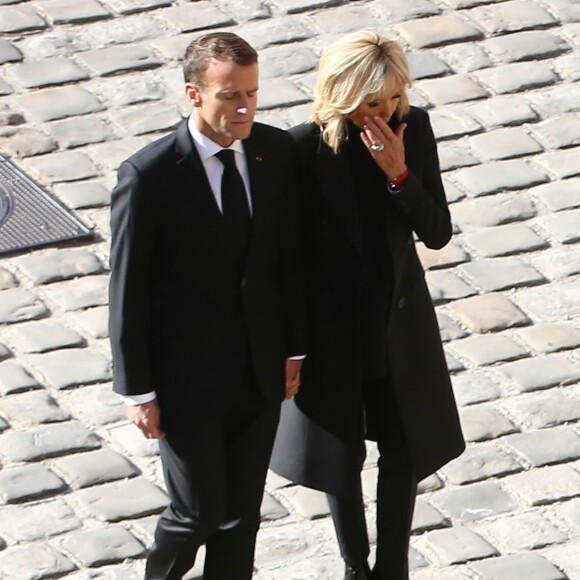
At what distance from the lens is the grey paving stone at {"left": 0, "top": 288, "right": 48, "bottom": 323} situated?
6570mm

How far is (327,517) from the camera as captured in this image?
5.46m

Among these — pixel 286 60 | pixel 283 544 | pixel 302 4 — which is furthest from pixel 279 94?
pixel 283 544

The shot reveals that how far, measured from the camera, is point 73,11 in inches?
348

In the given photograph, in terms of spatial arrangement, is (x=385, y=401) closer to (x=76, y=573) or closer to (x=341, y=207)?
(x=341, y=207)

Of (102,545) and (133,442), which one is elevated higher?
(133,442)

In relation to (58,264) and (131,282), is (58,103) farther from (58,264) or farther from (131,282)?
(131,282)

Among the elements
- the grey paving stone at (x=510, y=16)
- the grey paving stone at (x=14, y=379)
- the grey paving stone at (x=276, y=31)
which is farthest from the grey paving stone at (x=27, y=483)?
the grey paving stone at (x=510, y=16)

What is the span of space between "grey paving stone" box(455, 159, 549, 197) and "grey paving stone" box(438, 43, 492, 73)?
0.95 metres

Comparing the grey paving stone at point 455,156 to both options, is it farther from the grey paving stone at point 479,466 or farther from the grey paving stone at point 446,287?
the grey paving stone at point 479,466

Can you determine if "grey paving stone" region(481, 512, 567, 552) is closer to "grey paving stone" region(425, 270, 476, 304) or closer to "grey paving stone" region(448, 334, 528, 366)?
"grey paving stone" region(448, 334, 528, 366)

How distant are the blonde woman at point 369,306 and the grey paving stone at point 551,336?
1.67m

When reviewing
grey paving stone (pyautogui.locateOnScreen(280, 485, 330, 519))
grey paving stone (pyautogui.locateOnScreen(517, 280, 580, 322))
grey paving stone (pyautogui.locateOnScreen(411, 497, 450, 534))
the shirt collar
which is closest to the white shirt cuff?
the shirt collar

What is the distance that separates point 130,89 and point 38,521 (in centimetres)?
336

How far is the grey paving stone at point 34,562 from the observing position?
16.7 ft
